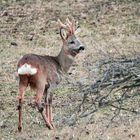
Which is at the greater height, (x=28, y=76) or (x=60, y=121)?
(x=28, y=76)

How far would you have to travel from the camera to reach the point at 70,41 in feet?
32.8

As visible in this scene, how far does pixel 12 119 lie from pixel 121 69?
3.50 meters

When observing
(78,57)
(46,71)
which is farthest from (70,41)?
(78,57)

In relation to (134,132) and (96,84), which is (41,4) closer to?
(134,132)

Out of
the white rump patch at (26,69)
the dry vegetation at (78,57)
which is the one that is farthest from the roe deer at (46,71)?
the dry vegetation at (78,57)

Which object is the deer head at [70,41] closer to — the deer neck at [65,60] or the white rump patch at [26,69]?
the deer neck at [65,60]

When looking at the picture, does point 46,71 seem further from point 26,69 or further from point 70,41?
point 70,41

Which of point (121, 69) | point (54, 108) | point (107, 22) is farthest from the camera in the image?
point (107, 22)

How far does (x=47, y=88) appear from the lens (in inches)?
369

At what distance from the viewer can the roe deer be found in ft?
29.5

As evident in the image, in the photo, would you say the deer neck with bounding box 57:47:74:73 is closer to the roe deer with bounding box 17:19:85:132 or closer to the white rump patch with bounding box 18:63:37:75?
the roe deer with bounding box 17:19:85:132

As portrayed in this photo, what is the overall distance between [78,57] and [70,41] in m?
3.65

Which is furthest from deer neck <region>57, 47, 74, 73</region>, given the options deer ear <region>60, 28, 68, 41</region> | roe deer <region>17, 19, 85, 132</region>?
deer ear <region>60, 28, 68, 41</region>

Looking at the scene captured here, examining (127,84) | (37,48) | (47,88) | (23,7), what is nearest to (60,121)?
(47,88)
